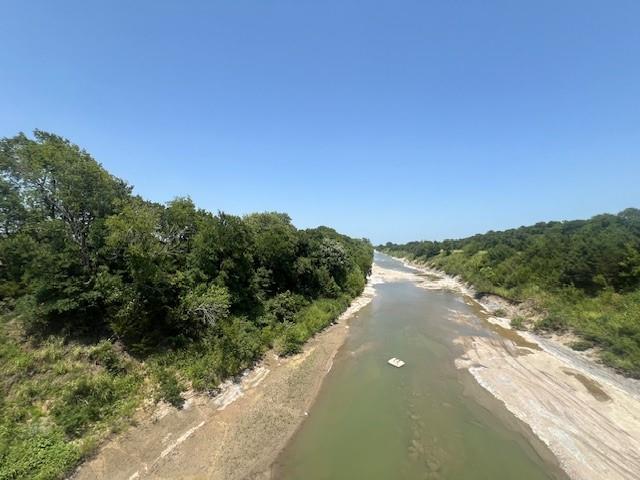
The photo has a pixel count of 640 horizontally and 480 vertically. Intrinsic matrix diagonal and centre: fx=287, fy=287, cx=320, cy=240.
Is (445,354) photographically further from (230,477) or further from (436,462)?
(230,477)

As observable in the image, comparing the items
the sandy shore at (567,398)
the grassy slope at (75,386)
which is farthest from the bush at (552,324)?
the grassy slope at (75,386)

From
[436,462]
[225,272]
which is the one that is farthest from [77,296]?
[436,462]

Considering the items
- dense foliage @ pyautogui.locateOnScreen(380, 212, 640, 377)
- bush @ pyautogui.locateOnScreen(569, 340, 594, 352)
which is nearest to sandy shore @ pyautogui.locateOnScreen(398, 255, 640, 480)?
bush @ pyautogui.locateOnScreen(569, 340, 594, 352)

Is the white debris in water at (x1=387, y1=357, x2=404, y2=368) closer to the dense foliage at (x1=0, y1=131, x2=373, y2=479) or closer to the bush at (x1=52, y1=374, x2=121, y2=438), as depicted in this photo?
the dense foliage at (x1=0, y1=131, x2=373, y2=479)

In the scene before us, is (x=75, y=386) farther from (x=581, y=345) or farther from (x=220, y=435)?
(x=581, y=345)

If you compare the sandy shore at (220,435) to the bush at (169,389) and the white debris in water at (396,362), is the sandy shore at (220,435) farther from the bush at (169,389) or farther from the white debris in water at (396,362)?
the white debris in water at (396,362)

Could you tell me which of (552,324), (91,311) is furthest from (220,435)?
(552,324)
